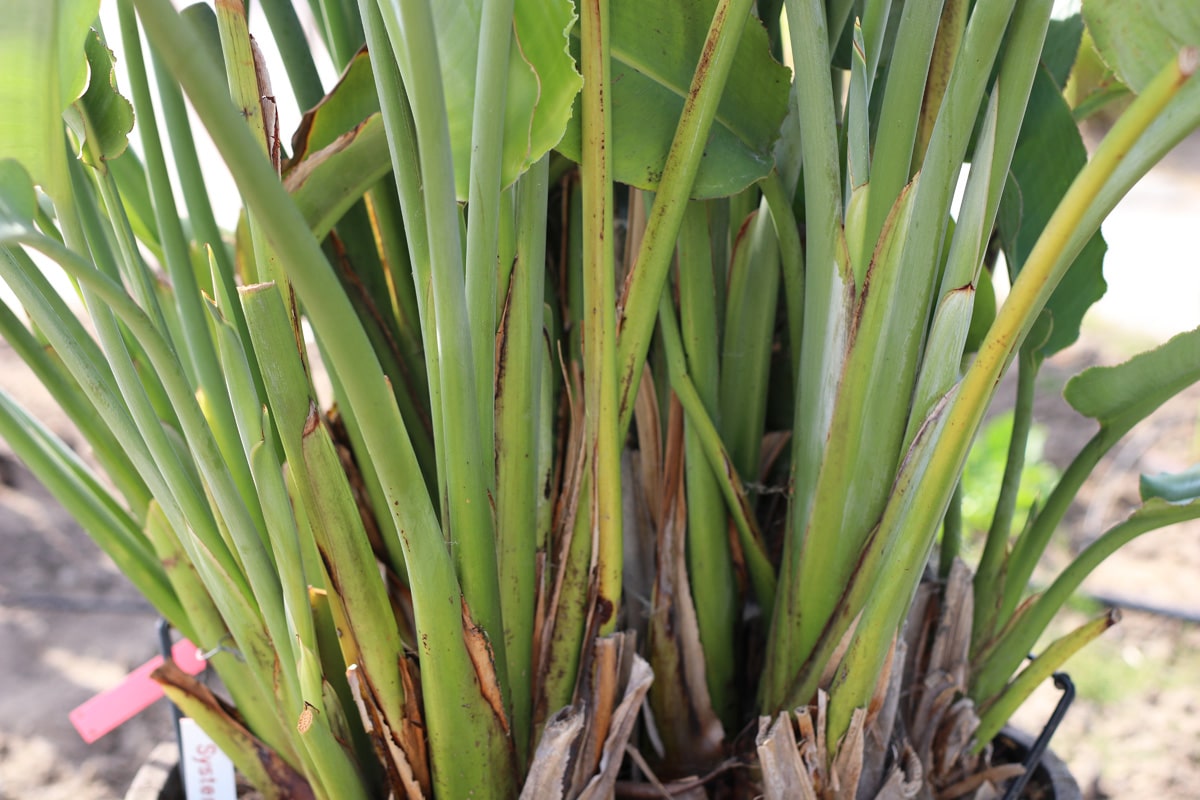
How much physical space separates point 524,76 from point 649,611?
254 millimetres

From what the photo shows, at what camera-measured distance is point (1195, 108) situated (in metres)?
0.22

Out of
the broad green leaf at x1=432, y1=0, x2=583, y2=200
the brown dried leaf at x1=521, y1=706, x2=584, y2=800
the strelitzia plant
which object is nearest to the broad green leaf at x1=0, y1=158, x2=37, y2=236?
the strelitzia plant

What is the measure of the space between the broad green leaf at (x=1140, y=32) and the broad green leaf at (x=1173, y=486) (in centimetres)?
20

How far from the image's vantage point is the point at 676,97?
1.15 ft

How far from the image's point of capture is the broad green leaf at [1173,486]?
387 millimetres

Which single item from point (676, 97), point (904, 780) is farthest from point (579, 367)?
point (904, 780)

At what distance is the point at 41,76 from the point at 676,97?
0.22 m

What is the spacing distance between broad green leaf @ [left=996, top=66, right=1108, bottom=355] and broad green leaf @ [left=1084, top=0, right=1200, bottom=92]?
117 mm

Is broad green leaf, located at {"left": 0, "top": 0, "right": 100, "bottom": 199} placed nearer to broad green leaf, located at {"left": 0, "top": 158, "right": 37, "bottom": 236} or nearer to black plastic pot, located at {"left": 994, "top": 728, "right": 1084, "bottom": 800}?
broad green leaf, located at {"left": 0, "top": 158, "right": 37, "bottom": 236}

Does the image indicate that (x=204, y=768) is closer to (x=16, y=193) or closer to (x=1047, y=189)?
(x=16, y=193)

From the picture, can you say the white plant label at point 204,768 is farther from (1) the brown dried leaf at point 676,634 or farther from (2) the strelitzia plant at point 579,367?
(1) the brown dried leaf at point 676,634

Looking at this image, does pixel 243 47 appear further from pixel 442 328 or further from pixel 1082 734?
pixel 1082 734

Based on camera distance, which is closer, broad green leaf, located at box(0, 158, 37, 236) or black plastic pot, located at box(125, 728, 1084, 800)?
broad green leaf, located at box(0, 158, 37, 236)

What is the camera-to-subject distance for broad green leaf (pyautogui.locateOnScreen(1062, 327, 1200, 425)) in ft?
1.16
